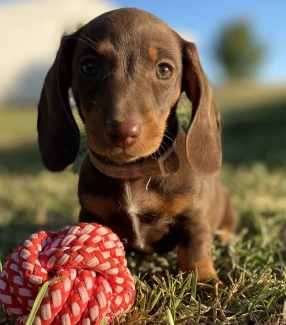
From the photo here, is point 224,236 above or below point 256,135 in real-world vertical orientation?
above

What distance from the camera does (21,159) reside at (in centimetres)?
1063

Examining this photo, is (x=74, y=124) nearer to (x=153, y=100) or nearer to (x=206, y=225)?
(x=153, y=100)

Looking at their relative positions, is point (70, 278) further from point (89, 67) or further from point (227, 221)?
point (227, 221)

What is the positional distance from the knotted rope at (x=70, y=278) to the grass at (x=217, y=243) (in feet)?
0.60

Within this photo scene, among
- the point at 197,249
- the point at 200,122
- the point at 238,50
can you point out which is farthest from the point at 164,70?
the point at 238,50

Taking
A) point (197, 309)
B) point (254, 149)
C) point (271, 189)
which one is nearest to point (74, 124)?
point (197, 309)

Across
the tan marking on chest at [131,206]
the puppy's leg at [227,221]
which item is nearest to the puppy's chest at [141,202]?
the tan marking on chest at [131,206]

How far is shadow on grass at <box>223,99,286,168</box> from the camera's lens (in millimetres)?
8204

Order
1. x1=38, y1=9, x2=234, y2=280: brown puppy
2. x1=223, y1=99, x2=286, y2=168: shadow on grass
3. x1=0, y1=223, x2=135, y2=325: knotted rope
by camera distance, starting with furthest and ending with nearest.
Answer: x1=223, y1=99, x2=286, y2=168: shadow on grass → x1=38, y1=9, x2=234, y2=280: brown puppy → x1=0, y1=223, x2=135, y2=325: knotted rope

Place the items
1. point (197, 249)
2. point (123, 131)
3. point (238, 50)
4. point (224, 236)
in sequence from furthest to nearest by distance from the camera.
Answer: point (238, 50) < point (224, 236) < point (197, 249) < point (123, 131)

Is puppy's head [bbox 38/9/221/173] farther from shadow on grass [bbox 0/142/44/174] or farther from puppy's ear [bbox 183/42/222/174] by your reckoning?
shadow on grass [bbox 0/142/44/174]

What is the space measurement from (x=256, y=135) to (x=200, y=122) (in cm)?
940

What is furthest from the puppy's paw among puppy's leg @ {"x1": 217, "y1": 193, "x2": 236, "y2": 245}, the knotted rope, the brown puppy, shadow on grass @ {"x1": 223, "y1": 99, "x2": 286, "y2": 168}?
shadow on grass @ {"x1": 223, "y1": 99, "x2": 286, "y2": 168}

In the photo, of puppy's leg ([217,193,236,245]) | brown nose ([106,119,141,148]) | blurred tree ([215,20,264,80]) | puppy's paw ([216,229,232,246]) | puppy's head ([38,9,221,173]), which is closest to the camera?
brown nose ([106,119,141,148])
